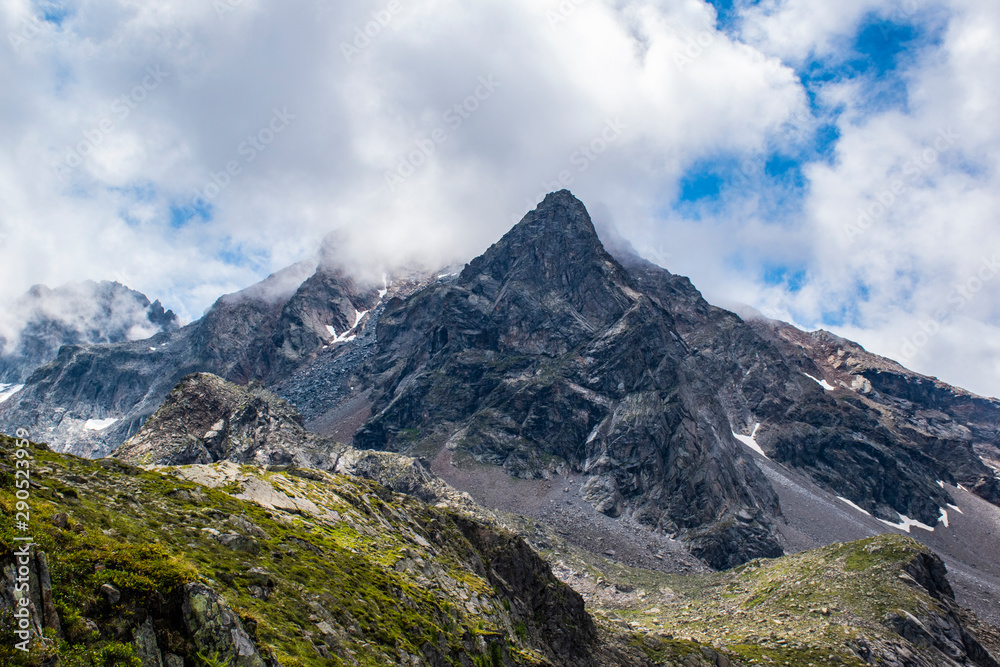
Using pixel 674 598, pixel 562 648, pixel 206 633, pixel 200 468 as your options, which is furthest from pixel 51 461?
pixel 674 598

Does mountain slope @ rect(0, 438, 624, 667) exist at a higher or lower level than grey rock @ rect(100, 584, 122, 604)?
lower

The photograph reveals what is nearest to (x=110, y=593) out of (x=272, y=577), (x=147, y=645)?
(x=147, y=645)

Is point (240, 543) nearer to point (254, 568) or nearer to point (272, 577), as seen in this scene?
point (254, 568)

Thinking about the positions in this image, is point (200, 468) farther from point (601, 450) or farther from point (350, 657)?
point (601, 450)

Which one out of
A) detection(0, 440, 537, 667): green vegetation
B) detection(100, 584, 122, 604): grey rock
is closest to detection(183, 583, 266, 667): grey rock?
detection(0, 440, 537, 667): green vegetation

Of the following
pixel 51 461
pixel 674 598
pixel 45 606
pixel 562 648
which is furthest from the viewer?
pixel 674 598

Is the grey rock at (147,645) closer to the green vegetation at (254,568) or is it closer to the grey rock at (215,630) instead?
the green vegetation at (254,568)

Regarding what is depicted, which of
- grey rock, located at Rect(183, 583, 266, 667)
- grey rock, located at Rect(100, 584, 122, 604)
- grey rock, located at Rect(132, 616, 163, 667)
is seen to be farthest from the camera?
grey rock, located at Rect(183, 583, 266, 667)

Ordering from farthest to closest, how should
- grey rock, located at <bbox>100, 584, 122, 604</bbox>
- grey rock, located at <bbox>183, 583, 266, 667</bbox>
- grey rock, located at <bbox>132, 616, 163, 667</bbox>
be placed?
grey rock, located at <bbox>183, 583, 266, 667</bbox>, grey rock, located at <bbox>100, 584, 122, 604</bbox>, grey rock, located at <bbox>132, 616, 163, 667</bbox>

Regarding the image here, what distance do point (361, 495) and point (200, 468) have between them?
1119 cm

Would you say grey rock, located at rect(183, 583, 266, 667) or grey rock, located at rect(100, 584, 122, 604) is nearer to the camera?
grey rock, located at rect(100, 584, 122, 604)

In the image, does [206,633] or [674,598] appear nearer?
[206,633]

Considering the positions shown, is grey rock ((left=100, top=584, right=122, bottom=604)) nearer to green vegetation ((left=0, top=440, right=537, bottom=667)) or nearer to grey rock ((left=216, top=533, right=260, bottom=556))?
green vegetation ((left=0, top=440, right=537, bottom=667))

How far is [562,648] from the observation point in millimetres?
38000
